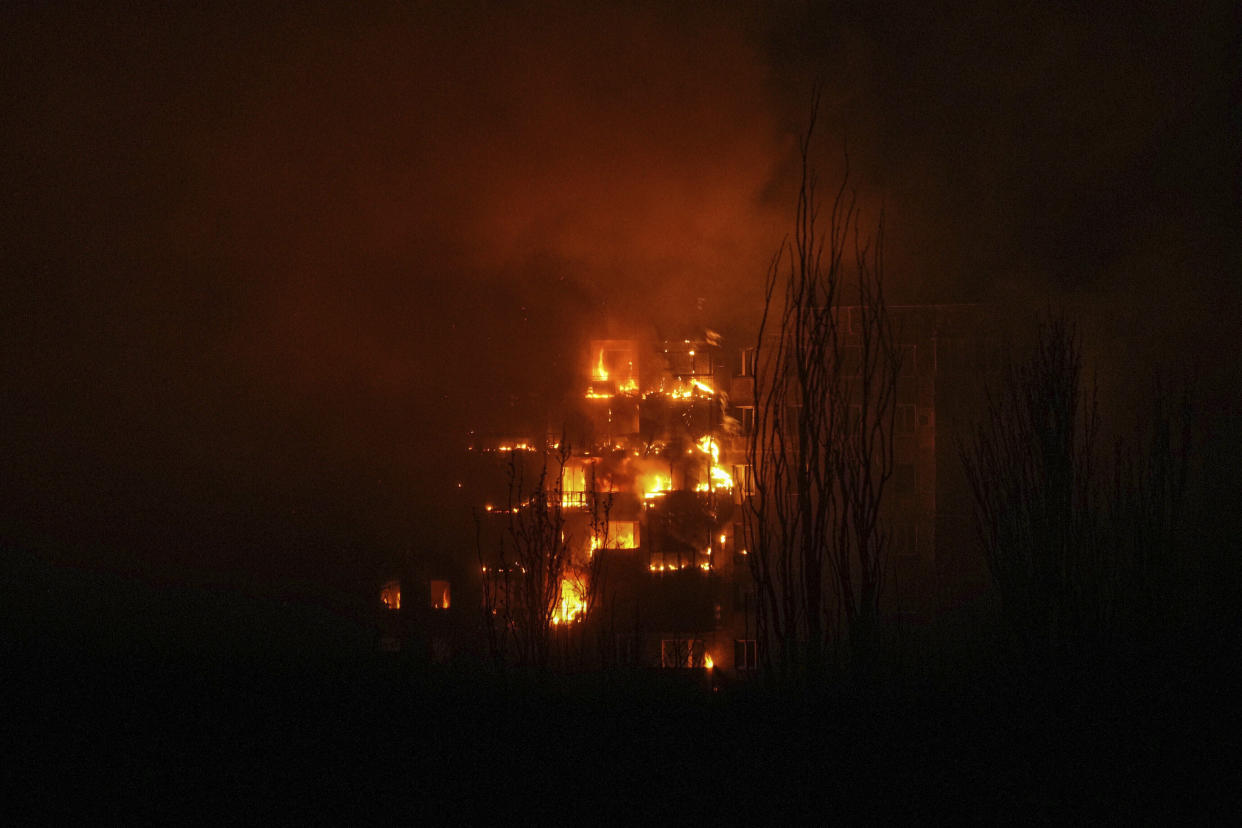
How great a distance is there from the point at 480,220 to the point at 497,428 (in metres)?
2.15

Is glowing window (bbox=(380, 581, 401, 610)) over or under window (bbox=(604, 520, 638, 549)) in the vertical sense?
under

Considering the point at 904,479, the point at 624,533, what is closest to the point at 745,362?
the point at 624,533

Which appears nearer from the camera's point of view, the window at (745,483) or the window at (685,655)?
the window at (745,483)

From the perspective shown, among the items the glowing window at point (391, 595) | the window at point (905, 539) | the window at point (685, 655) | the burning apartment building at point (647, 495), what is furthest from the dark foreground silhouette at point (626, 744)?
the window at point (905, 539)

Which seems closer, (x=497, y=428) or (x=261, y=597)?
(x=261, y=597)

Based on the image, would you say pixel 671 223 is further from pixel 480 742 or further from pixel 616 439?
pixel 480 742

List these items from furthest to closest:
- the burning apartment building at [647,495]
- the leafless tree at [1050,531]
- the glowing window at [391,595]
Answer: the glowing window at [391,595]
the burning apartment building at [647,495]
the leafless tree at [1050,531]

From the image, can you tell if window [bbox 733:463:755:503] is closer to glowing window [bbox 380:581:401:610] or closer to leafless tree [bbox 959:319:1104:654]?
leafless tree [bbox 959:319:1104:654]

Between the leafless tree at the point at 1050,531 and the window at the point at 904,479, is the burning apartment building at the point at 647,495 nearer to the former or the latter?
the window at the point at 904,479

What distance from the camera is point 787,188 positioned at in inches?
272

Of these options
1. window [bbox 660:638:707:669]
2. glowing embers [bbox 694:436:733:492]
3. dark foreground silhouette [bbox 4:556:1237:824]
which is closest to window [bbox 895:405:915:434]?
glowing embers [bbox 694:436:733:492]

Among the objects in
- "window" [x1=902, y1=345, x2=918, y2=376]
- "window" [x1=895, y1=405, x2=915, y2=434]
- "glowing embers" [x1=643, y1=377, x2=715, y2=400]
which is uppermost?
"window" [x1=902, y1=345, x2=918, y2=376]

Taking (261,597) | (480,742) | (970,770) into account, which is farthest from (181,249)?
(970,770)

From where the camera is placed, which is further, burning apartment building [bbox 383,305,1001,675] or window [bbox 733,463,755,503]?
burning apartment building [bbox 383,305,1001,675]
